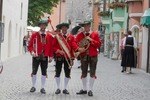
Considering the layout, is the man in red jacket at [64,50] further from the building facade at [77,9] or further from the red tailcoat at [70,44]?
Result: the building facade at [77,9]

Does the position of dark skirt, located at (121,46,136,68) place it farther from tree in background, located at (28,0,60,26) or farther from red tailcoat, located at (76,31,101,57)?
tree in background, located at (28,0,60,26)

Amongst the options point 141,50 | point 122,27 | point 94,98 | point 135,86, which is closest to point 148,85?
point 135,86

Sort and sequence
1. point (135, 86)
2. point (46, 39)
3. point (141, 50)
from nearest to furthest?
point (46, 39) < point (135, 86) < point (141, 50)

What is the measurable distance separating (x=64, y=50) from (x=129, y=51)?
29.3ft

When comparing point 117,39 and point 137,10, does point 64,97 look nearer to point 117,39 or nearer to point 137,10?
point 137,10

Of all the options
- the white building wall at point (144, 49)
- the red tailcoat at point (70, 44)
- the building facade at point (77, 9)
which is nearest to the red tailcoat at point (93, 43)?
the red tailcoat at point (70, 44)

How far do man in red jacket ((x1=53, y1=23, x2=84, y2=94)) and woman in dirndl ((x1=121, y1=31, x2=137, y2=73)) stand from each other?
27.8 feet

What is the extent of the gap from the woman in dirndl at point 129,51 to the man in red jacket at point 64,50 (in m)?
8.48

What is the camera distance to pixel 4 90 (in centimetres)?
1298

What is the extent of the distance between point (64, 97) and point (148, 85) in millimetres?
5132

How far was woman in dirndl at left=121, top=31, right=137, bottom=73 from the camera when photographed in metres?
21.0

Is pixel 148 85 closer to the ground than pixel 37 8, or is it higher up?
closer to the ground

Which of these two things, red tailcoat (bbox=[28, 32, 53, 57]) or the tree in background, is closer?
red tailcoat (bbox=[28, 32, 53, 57])

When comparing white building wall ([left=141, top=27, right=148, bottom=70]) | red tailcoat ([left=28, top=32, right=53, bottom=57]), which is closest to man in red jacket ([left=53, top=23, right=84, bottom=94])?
red tailcoat ([left=28, top=32, right=53, bottom=57])
